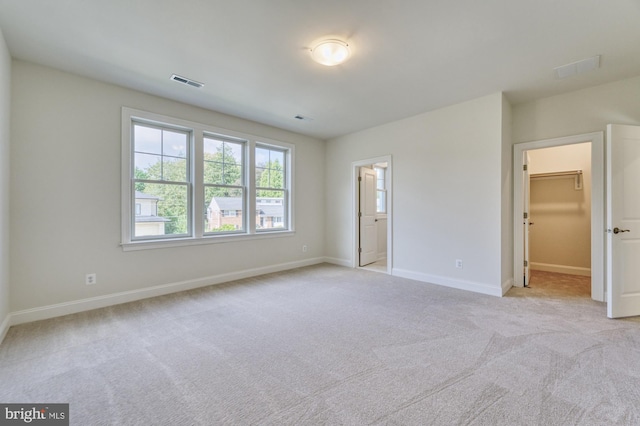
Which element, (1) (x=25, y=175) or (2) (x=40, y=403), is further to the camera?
(1) (x=25, y=175)

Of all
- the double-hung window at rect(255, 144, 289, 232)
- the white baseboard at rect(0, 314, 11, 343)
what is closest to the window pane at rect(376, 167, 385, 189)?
the double-hung window at rect(255, 144, 289, 232)

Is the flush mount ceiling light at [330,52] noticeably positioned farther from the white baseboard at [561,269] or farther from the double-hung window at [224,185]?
the white baseboard at [561,269]

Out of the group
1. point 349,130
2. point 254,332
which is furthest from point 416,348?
point 349,130

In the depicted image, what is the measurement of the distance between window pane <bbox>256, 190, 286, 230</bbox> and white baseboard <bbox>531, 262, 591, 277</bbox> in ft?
16.7

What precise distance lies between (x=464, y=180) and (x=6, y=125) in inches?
215

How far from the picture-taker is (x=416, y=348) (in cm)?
235

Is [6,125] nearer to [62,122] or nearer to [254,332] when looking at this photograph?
[62,122]

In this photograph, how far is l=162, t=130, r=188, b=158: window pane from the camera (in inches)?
157

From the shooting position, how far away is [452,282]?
13.7ft

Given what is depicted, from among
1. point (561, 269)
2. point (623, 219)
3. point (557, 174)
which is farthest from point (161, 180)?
point (561, 269)

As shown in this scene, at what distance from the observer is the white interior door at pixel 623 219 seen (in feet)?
9.88

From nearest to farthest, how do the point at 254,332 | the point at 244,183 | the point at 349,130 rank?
the point at 254,332, the point at 244,183, the point at 349,130

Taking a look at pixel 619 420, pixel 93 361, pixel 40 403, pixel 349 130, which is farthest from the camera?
pixel 349 130

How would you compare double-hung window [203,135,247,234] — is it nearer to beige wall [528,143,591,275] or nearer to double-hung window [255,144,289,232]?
double-hung window [255,144,289,232]
